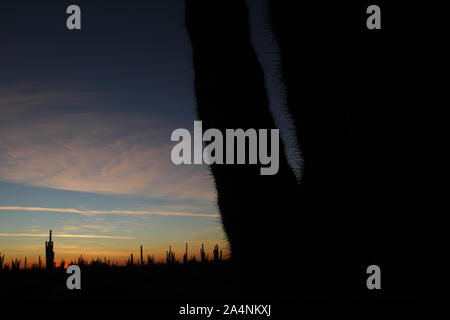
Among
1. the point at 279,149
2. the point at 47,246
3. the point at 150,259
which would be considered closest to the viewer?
the point at 279,149

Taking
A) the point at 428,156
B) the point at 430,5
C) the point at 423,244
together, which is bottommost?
the point at 423,244

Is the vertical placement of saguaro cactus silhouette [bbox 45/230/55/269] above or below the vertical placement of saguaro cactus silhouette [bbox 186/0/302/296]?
below

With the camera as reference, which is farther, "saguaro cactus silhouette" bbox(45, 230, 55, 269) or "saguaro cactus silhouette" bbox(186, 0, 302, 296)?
"saguaro cactus silhouette" bbox(45, 230, 55, 269)

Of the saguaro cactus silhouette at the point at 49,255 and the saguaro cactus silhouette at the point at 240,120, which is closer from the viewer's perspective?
the saguaro cactus silhouette at the point at 240,120

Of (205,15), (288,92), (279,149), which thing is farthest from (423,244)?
(205,15)

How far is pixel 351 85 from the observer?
3.77m

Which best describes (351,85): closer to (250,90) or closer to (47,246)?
(250,90)

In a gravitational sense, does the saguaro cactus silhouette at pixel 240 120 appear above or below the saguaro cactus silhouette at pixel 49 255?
above

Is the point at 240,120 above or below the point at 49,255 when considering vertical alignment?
above

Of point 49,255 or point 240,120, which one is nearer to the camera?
point 240,120

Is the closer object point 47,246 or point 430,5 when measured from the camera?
point 430,5

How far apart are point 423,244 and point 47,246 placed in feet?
69.7

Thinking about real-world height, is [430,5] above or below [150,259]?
above

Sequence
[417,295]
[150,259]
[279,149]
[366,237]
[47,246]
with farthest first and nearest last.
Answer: [150,259] → [47,246] → [279,149] → [366,237] → [417,295]
